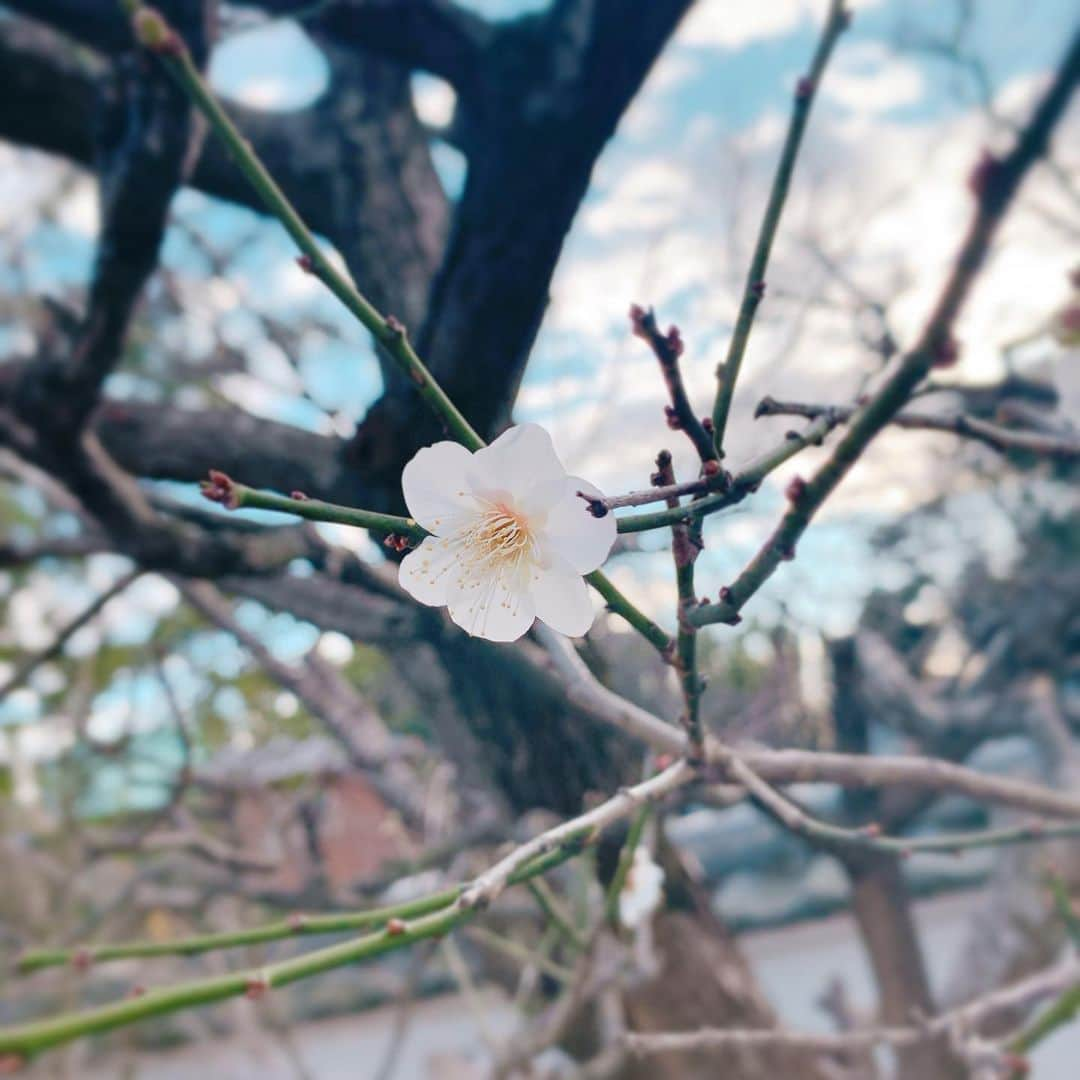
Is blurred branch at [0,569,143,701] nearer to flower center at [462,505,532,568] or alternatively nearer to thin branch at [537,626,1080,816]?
thin branch at [537,626,1080,816]

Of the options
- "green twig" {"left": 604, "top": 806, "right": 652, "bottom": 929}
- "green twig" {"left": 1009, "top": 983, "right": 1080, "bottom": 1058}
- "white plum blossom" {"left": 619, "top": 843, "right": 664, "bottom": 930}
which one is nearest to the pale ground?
"white plum blossom" {"left": 619, "top": 843, "right": 664, "bottom": 930}

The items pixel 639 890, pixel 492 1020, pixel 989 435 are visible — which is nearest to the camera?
pixel 989 435

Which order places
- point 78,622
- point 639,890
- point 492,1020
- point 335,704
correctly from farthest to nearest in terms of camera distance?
point 492,1020, point 335,704, point 78,622, point 639,890

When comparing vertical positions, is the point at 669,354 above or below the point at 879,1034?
above

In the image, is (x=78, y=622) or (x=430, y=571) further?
(x=78, y=622)

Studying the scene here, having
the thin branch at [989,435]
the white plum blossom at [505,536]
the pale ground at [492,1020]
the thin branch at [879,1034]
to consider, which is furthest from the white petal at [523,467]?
the pale ground at [492,1020]

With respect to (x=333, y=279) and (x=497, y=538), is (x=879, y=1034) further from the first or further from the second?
(x=333, y=279)

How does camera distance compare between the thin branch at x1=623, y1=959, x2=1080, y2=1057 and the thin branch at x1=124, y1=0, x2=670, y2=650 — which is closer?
the thin branch at x1=124, y1=0, x2=670, y2=650

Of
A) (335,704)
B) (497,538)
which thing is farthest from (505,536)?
(335,704)
